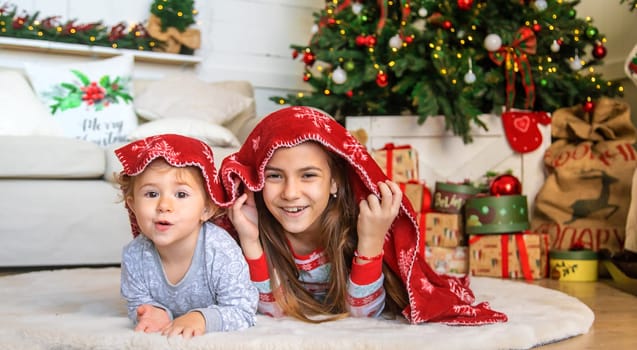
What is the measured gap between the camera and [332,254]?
158 cm

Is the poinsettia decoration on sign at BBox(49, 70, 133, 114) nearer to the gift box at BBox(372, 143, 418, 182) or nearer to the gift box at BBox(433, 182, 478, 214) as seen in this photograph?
the gift box at BBox(372, 143, 418, 182)

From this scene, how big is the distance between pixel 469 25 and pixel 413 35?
0.80 ft

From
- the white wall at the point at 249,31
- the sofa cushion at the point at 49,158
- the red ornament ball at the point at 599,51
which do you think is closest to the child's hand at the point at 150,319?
the sofa cushion at the point at 49,158

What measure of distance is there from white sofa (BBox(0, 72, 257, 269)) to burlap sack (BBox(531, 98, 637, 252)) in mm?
1298

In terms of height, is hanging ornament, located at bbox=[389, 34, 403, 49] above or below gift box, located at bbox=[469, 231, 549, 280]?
above

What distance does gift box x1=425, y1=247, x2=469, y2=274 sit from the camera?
2668 millimetres

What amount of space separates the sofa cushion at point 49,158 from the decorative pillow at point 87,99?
1.51 feet

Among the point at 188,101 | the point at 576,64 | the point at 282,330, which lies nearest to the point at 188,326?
the point at 282,330

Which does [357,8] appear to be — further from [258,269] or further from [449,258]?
[258,269]

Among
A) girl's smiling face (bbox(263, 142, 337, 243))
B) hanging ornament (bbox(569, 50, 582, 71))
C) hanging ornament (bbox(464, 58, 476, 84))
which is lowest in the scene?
girl's smiling face (bbox(263, 142, 337, 243))

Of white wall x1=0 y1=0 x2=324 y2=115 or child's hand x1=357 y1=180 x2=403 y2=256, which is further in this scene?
white wall x1=0 y1=0 x2=324 y2=115

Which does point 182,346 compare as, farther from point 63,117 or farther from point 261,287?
point 63,117

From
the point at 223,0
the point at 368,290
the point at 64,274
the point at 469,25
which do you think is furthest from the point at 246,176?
the point at 223,0

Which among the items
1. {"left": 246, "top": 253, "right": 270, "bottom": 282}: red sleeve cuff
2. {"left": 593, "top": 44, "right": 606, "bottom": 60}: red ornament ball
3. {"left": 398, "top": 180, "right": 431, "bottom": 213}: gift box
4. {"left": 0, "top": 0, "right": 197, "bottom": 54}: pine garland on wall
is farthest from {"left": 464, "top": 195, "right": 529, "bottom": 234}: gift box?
{"left": 0, "top": 0, "right": 197, "bottom": 54}: pine garland on wall
